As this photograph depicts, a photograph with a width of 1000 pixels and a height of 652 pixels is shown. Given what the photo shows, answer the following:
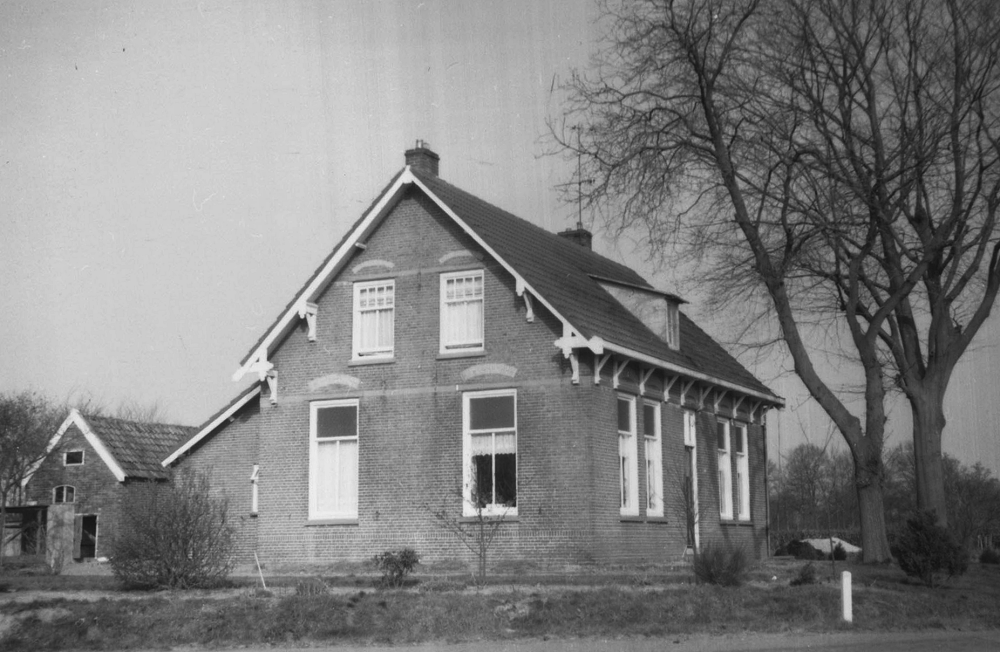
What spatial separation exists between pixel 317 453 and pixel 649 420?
25.9 ft

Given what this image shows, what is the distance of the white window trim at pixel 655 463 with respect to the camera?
28.8 meters

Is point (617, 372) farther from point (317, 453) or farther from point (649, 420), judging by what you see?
point (317, 453)

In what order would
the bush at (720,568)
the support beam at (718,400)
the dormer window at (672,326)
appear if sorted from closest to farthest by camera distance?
1. the bush at (720,568)
2. the dormer window at (672,326)
3. the support beam at (718,400)

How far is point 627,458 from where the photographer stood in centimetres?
2775

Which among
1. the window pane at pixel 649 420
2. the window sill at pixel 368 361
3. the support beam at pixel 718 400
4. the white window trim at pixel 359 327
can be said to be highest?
the white window trim at pixel 359 327

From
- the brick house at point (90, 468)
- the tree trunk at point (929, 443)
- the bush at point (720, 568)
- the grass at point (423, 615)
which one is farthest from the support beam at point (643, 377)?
the brick house at point (90, 468)

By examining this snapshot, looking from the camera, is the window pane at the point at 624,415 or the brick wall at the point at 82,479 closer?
the window pane at the point at 624,415

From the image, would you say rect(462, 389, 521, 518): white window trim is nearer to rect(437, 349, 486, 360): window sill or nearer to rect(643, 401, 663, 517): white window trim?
rect(437, 349, 486, 360): window sill

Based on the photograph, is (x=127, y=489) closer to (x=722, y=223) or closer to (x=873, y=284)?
(x=722, y=223)

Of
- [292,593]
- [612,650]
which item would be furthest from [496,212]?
[612,650]

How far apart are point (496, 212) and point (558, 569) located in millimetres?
10998

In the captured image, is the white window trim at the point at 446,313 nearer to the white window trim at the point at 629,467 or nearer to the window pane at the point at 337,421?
the window pane at the point at 337,421

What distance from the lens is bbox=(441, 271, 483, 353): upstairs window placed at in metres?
27.4

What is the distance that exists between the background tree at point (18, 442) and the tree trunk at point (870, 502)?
1086 inches
